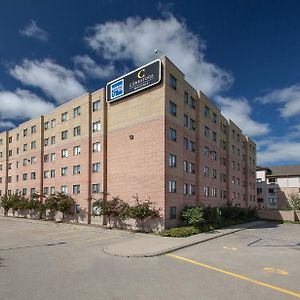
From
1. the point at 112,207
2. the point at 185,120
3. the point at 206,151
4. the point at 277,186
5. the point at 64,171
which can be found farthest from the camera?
the point at 277,186

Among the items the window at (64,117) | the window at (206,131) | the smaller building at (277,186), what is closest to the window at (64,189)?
the window at (64,117)

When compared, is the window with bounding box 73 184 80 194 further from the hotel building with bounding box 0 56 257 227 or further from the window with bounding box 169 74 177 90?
the window with bounding box 169 74 177 90

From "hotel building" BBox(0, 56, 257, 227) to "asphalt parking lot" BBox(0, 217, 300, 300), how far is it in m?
12.5

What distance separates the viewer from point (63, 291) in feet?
36.7

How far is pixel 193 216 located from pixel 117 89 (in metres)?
16.7

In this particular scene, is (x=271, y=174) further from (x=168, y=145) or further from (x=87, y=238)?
(x=87, y=238)

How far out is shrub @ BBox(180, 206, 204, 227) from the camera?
1232 inches

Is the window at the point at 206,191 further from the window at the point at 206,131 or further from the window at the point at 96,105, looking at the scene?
the window at the point at 96,105

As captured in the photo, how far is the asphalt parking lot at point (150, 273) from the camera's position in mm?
11086

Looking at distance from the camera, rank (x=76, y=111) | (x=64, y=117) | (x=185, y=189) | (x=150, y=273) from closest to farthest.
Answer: (x=150, y=273), (x=185, y=189), (x=76, y=111), (x=64, y=117)

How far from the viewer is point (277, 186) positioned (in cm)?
8469

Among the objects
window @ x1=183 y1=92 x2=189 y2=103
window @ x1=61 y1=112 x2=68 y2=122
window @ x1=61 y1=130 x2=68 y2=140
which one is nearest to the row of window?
window @ x1=61 y1=130 x2=68 y2=140

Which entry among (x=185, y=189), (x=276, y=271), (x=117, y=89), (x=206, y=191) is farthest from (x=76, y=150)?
(x=276, y=271)

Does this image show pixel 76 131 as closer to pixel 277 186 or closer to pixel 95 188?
pixel 95 188
